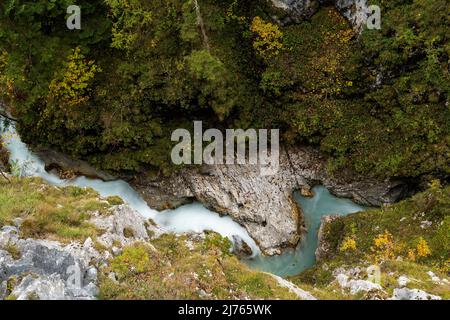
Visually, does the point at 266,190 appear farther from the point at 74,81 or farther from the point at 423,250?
the point at 74,81

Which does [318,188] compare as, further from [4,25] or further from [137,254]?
[4,25]

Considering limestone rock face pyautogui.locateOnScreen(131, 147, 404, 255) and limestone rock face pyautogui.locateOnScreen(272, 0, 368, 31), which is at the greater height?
limestone rock face pyautogui.locateOnScreen(272, 0, 368, 31)

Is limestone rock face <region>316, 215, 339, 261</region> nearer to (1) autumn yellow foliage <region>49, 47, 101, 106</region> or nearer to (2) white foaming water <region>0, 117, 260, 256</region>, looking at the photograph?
(2) white foaming water <region>0, 117, 260, 256</region>

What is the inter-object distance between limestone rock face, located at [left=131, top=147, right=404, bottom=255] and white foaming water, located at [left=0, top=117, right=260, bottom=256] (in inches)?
13.5

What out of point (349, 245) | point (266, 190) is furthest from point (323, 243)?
point (266, 190)

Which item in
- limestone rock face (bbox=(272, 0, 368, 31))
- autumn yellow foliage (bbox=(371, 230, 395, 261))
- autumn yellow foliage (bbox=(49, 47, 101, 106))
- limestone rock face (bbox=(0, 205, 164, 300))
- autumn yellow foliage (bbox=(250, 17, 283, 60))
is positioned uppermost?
limestone rock face (bbox=(272, 0, 368, 31))

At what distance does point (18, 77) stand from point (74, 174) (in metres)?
5.75

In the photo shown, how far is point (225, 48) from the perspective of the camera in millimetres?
21109

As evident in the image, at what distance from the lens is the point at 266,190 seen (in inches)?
843

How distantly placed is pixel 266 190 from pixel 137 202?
259 inches

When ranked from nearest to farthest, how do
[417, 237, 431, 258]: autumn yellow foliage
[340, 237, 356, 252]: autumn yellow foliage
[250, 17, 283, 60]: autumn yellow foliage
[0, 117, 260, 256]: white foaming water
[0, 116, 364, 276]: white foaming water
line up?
[417, 237, 431, 258]: autumn yellow foliage → [340, 237, 356, 252]: autumn yellow foliage → [0, 116, 364, 276]: white foaming water → [0, 117, 260, 256]: white foaming water → [250, 17, 283, 60]: autumn yellow foliage

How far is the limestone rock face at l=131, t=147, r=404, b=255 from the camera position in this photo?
2077 cm

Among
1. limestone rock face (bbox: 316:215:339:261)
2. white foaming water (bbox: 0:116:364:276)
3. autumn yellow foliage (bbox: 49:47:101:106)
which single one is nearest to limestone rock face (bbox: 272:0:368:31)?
white foaming water (bbox: 0:116:364:276)
